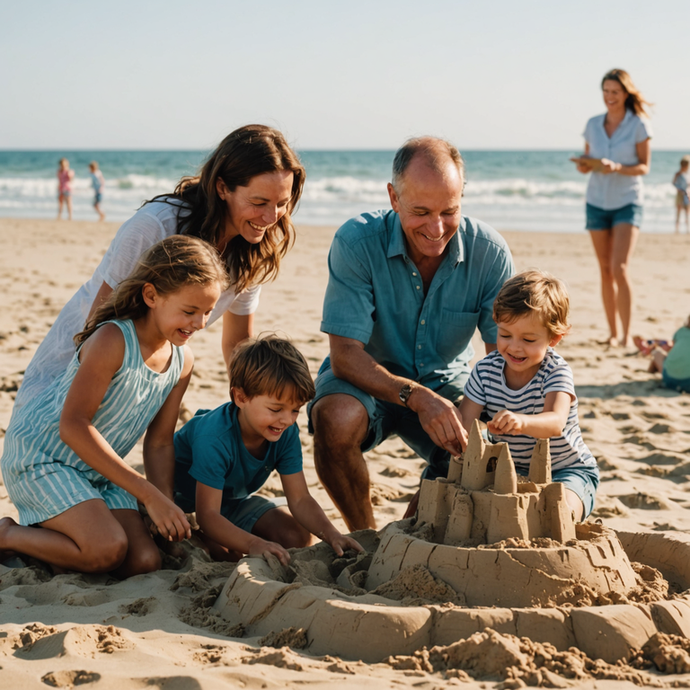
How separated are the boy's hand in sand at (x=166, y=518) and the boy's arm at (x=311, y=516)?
517mm

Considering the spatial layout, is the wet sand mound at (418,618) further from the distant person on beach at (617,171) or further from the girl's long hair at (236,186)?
the distant person on beach at (617,171)

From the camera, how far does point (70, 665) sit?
2.16m

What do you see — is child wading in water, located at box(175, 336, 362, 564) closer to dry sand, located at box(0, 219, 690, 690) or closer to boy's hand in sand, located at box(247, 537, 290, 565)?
boy's hand in sand, located at box(247, 537, 290, 565)

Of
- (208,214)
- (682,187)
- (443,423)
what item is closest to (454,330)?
(443,423)

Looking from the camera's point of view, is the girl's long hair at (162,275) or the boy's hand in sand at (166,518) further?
the girl's long hair at (162,275)

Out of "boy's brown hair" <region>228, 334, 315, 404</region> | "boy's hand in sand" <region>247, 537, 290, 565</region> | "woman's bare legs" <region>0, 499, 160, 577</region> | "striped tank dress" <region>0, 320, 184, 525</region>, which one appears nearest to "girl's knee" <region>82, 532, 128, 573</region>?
"woman's bare legs" <region>0, 499, 160, 577</region>

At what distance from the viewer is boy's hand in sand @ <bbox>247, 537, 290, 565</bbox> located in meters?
2.91

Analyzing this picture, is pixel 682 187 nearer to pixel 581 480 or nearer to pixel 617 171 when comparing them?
pixel 617 171

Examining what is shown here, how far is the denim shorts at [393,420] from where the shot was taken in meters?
3.57

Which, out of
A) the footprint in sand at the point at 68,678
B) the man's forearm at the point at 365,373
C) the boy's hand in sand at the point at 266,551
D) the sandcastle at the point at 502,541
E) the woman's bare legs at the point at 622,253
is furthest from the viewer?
the woman's bare legs at the point at 622,253

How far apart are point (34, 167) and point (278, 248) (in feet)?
140

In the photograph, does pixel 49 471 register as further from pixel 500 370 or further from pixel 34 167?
pixel 34 167

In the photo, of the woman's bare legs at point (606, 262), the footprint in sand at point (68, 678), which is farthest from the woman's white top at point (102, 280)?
the woman's bare legs at point (606, 262)

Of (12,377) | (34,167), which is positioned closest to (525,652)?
(12,377)
